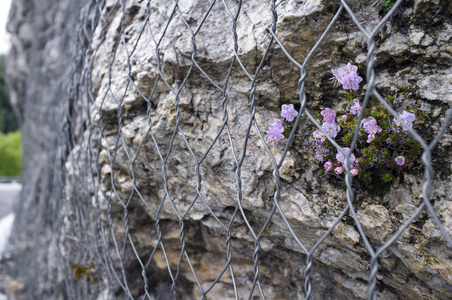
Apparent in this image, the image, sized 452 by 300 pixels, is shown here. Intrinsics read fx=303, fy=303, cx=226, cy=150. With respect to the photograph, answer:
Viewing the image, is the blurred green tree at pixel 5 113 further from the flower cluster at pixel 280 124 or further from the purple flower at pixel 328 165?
the purple flower at pixel 328 165

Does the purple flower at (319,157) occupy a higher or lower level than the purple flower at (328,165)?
higher

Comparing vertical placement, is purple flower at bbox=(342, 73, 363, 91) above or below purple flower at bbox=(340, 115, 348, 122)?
above

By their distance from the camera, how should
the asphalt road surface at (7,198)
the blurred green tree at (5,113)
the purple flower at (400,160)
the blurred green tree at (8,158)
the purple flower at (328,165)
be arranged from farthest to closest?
the blurred green tree at (5,113), the blurred green tree at (8,158), the asphalt road surface at (7,198), the purple flower at (328,165), the purple flower at (400,160)

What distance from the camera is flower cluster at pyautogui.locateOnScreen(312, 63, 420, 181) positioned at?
874mm

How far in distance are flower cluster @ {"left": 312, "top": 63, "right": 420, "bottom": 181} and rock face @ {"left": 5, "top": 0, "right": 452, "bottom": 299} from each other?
5 cm

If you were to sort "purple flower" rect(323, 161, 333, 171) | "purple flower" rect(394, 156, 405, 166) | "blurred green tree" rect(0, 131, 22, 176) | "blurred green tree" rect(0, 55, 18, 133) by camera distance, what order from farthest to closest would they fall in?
1. "blurred green tree" rect(0, 55, 18, 133)
2. "blurred green tree" rect(0, 131, 22, 176)
3. "purple flower" rect(323, 161, 333, 171)
4. "purple flower" rect(394, 156, 405, 166)

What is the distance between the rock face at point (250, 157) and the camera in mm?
875

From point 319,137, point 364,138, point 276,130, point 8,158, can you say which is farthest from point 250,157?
point 8,158

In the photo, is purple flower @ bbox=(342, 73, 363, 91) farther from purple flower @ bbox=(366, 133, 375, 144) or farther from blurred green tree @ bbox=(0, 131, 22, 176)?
blurred green tree @ bbox=(0, 131, 22, 176)

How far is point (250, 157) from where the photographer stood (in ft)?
3.61

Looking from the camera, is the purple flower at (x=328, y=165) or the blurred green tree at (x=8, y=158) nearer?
the purple flower at (x=328, y=165)

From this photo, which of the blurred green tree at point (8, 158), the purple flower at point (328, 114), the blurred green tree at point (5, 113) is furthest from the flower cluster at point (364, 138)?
the blurred green tree at point (5, 113)

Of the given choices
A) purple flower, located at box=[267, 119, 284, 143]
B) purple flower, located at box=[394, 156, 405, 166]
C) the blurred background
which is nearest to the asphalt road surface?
the blurred background

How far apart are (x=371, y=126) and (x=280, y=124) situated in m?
0.27
